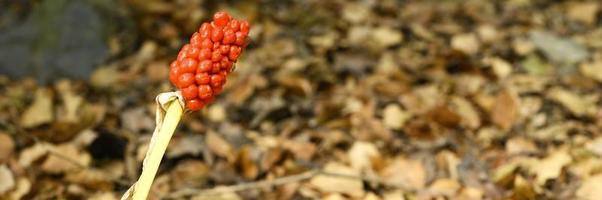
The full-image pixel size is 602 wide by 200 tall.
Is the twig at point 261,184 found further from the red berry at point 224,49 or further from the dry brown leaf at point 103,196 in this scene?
the red berry at point 224,49

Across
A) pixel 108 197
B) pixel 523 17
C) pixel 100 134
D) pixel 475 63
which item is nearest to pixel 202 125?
pixel 100 134

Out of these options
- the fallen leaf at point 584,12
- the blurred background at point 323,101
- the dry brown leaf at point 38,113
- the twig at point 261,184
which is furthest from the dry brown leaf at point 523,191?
the fallen leaf at point 584,12

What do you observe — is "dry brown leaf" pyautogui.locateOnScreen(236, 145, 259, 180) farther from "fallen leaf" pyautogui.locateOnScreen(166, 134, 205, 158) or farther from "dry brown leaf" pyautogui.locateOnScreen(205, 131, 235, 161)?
"fallen leaf" pyautogui.locateOnScreen(166, 134, 205, 158)

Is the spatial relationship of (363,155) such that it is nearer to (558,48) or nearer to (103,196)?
(103,196)

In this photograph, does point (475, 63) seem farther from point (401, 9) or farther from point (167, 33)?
point (167, 33)

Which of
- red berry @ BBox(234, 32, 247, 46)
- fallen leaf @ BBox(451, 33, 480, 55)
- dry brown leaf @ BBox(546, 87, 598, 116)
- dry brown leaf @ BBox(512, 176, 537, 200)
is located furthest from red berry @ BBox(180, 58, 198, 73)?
fallen leaf @ BBox(451, 33, 480, 55)
